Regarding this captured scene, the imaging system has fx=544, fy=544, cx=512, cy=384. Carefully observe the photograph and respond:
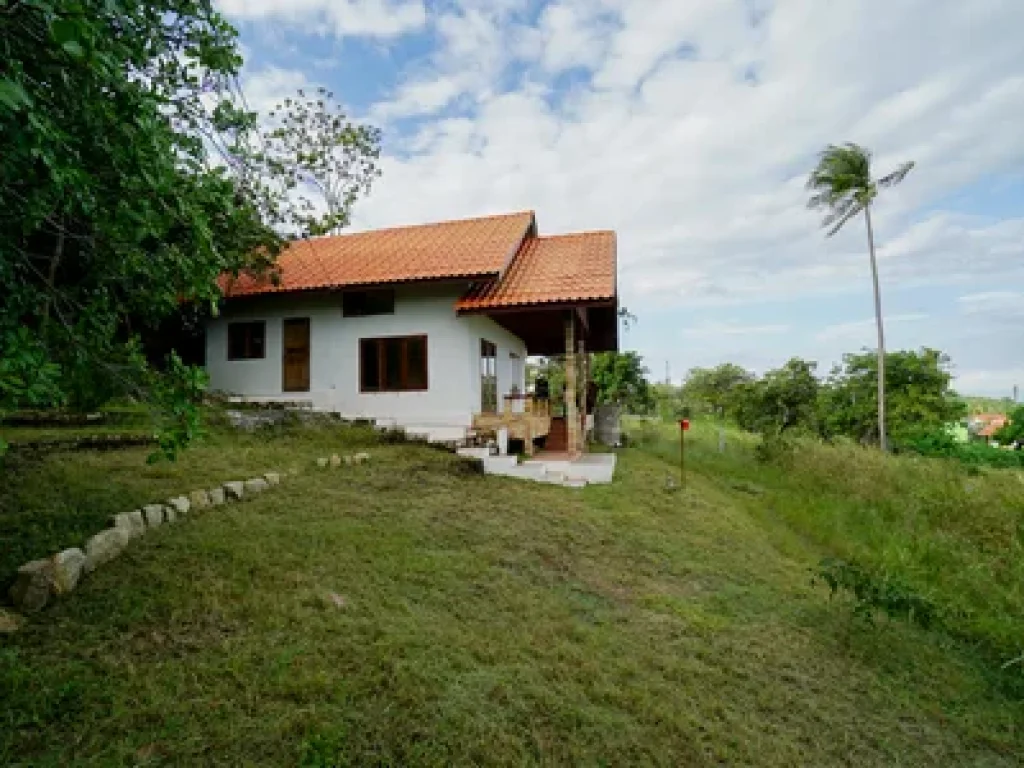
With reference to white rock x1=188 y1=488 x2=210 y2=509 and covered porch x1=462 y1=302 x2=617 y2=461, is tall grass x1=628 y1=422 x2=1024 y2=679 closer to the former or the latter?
covered porch x1=462 y1=302 x2=617 y2=461

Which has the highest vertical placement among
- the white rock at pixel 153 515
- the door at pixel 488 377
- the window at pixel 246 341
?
the window at pixel 246 341

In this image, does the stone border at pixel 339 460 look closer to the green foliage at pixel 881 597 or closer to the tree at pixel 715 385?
the green foliage at pixel 881 597

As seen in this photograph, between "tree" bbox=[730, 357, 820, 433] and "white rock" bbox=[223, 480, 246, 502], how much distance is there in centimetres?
2131

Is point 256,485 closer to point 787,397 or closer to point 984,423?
point 787,397

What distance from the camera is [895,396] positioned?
23188 millimetres

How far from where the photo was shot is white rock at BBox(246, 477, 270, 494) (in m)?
6.02

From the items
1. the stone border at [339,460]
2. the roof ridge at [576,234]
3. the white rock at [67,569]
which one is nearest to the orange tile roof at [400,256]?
the roof ridge at [576,234]

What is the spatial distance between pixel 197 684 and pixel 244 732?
0.46m

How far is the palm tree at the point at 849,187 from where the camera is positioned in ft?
63.7

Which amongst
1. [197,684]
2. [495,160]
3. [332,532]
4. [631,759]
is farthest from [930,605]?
[495,160]

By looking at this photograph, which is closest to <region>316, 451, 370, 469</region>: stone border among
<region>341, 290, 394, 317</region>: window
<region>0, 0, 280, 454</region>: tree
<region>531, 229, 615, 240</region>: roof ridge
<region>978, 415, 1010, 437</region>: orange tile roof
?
<region>0, 0, 280, 454</region>: tree

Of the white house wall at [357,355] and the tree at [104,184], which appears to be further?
the white house wall at [357,355]

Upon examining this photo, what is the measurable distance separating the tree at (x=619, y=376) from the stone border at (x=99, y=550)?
19.1 m

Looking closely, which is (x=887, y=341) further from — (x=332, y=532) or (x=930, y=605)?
(x=332, y=532)
